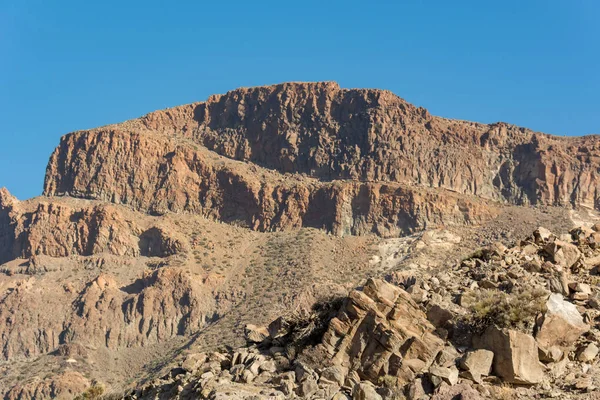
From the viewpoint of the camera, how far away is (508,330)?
17.0 meters

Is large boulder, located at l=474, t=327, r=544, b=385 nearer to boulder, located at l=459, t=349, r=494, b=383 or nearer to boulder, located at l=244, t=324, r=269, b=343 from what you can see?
boulder, located at l=459, t=349, r=494, b=383

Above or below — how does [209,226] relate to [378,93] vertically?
below

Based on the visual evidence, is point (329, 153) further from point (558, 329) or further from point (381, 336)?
point (558, 329)

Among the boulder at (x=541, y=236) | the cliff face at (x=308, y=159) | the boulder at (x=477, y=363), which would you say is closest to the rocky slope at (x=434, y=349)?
the boulder at (x=477, y=363)

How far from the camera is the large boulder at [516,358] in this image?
16484 mm

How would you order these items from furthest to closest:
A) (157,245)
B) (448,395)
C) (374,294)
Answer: (157,245) < (374,294) < (448,395)

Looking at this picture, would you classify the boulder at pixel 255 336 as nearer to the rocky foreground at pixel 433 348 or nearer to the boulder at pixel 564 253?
the rocky foreground at pixel 433 348

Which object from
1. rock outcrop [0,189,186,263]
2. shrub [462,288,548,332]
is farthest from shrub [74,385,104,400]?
rock outcrop [0,189,186,263]

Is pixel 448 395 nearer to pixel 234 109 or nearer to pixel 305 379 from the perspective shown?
pixel 305 379

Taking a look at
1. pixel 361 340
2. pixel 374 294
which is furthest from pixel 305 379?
pixel 374 294

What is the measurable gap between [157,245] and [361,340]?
99.4 m

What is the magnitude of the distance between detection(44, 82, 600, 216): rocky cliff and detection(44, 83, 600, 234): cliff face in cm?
18

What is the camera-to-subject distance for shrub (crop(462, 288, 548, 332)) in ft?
58.1

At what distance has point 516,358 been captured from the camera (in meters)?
16.6
